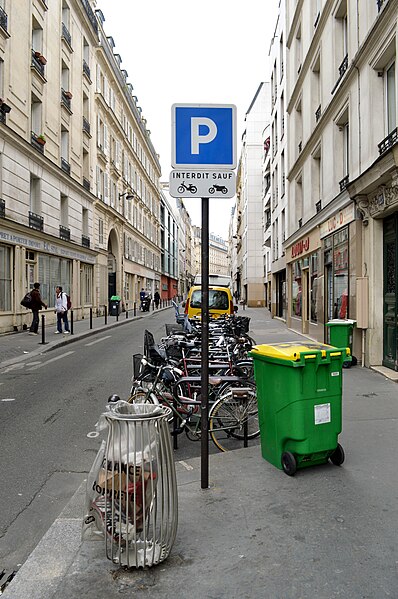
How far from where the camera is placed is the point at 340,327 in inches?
391

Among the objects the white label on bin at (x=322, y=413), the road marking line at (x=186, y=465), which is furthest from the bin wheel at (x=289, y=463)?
the road marking line at (x=186, y=465)

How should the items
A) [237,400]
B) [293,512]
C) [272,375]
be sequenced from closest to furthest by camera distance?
[293,512] < [272,375] < [237,400]

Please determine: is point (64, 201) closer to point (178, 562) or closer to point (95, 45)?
point (95, 45)

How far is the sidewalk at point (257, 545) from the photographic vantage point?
2.47 m

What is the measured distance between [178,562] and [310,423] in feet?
5.40

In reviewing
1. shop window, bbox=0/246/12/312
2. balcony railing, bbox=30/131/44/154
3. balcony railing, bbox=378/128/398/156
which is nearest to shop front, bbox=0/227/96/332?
shop window, bbox=0/246/12/312

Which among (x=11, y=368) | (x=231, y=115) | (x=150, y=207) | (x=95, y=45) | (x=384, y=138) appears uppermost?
(x=95, y=45)

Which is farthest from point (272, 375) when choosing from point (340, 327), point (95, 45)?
point (95, 45)

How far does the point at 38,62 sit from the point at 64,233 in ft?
24.9

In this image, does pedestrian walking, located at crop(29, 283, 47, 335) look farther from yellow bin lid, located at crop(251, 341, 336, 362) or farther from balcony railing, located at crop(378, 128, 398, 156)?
yellow bin lid, located at crop(251, 341, 336, 362)

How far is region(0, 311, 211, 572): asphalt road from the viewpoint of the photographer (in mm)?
3568

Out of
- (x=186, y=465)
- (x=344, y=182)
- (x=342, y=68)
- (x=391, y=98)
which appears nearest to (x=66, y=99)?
(x=342, y=68)

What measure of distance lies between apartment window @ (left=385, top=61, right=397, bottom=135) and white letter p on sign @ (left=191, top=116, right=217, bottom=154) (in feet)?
21.7

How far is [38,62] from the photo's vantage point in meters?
19.9
